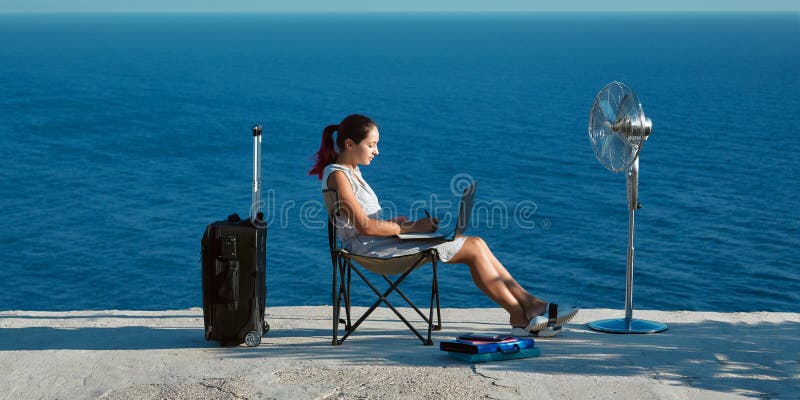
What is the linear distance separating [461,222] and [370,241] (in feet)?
1.58

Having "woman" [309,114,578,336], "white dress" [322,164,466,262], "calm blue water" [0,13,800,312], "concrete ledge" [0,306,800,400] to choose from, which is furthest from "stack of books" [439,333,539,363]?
"calm blue water" [0,13,800,312]

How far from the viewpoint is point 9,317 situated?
5.94 meters

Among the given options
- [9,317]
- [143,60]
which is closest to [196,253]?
[9,317]

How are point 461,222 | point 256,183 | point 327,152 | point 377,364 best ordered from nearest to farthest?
point 377,364
point 461,222
point 256,183
point 327,152

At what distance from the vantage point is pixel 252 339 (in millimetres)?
5020

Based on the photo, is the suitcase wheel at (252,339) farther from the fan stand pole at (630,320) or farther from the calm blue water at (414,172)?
the calm blue water at (414,172)

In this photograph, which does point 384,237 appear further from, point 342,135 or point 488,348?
point 488,348

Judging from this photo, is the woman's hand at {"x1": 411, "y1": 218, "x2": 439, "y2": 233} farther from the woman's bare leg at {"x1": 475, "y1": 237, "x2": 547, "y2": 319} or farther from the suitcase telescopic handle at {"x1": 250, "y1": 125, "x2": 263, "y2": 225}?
the suitcase telescopic handle at {"x1": 250, "y1": 125, "x2": 263, "y2": 225}

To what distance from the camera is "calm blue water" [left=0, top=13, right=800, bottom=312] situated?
23984 millimetres

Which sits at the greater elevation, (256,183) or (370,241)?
(256,183)

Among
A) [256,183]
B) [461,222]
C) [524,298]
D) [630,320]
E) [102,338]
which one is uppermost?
[256,183]

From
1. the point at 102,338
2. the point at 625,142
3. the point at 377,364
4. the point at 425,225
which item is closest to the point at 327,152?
the point at 425,225

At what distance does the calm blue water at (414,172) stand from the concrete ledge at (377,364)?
15337 mm

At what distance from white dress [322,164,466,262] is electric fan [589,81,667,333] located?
1.04m
